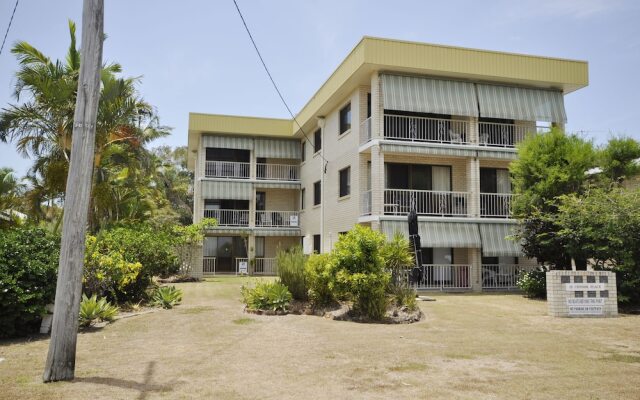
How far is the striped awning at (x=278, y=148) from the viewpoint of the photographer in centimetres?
2997

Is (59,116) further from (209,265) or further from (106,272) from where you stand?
(209,265)

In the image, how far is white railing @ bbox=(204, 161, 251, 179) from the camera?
2986cm

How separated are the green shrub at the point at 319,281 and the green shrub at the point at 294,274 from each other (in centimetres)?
41

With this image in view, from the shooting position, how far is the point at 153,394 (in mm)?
5578

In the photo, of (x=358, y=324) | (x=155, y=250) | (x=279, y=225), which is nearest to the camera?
(x=358, y=324)

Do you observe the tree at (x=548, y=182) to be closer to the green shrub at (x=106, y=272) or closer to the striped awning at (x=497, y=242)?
the striped awning at (x=497, y=242)

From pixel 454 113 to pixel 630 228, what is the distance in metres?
7.86

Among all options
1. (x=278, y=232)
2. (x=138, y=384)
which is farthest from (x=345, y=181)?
(x=138, y=384)

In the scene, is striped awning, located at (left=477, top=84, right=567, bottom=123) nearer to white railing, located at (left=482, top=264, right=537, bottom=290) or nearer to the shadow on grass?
white railing, located at (left=482, top=264, right=537, bottom=290)

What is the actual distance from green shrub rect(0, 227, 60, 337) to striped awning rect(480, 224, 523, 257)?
48.5 feet

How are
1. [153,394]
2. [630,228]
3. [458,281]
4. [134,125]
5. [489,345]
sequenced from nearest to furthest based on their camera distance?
1. [153,394]
2. [489,345]
3. [630,228]
4. [134,125]
5. [458,281]

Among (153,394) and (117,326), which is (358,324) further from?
(153,394)

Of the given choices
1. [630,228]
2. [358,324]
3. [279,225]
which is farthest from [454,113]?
[279,225]

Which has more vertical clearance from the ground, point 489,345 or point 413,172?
point 413,172
